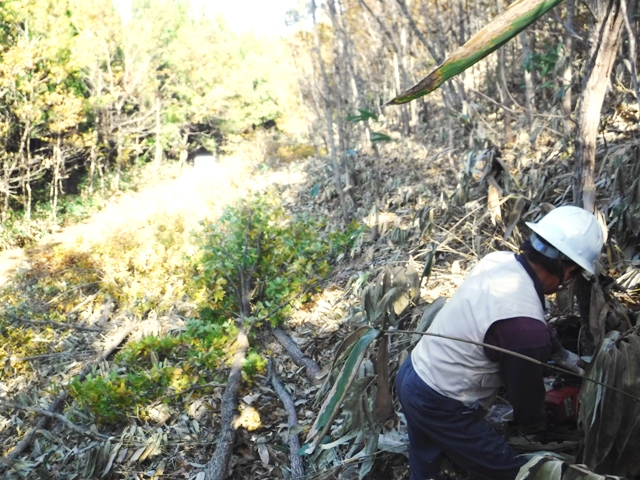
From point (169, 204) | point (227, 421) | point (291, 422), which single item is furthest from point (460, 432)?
point (169, 204)

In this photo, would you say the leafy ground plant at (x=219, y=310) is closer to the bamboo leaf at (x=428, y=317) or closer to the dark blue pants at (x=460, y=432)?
the bamboo leaf at (x=428, y=317)

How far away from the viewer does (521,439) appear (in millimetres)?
1948

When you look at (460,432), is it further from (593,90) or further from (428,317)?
(593,90)

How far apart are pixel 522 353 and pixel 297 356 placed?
276 centimetres

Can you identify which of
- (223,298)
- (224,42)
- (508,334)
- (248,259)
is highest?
(224,42)

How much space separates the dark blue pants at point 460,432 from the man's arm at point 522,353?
0.15 m

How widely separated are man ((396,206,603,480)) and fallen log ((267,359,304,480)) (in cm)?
114

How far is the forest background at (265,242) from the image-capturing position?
2.87m

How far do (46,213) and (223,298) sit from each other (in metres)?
9.62

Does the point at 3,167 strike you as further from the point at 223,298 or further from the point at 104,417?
the point at 104,417

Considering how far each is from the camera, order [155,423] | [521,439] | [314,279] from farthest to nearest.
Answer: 1. [314,279]
2. [155,423]
3. [521,439]

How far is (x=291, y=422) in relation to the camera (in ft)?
10.6

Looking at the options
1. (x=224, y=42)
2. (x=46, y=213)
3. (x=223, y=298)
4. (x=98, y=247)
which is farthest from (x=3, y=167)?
(x=224, y=42)

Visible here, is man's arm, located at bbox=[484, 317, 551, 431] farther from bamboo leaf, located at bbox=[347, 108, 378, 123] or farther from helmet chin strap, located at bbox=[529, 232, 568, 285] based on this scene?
bamboo leaf, located at bbox=[347, 108, 378, 123]
